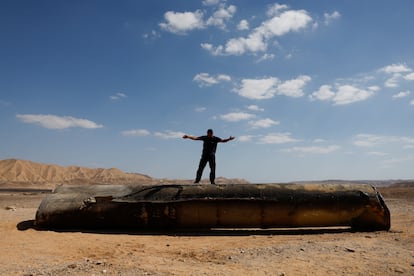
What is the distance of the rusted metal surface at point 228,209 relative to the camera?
8773mm

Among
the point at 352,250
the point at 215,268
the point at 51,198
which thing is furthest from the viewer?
the point at 51,198

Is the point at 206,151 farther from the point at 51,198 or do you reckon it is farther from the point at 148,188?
the point at 51,198

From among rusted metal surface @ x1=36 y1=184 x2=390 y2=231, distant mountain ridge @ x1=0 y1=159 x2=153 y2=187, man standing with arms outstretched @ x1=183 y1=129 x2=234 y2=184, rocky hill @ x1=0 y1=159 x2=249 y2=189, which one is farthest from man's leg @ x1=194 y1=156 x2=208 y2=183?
distant mountain ridge @ x1=0 y1=159 x2=153 y2=187

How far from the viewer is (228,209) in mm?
8781

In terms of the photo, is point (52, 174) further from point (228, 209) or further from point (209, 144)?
point (228, 209)


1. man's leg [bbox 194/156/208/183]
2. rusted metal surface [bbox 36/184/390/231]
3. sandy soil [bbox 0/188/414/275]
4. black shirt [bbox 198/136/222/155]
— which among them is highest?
black shirt [bbox 198/136/222/155]

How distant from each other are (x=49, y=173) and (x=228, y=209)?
245 ft

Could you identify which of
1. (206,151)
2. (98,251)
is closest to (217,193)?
(206,151)

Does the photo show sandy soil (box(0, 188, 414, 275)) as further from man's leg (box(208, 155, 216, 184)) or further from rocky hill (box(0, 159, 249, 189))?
rocky hill (box(0, 159, 249, 189))

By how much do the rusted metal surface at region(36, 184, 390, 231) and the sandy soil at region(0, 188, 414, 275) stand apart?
1.05ft

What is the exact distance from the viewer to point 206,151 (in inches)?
413

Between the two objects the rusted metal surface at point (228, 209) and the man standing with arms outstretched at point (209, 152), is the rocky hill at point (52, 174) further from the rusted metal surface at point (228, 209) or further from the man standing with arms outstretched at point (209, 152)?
the rusted metal surface at point (228, 209)

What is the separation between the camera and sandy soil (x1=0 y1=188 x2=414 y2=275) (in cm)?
517

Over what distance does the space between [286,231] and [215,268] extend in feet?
13.7
